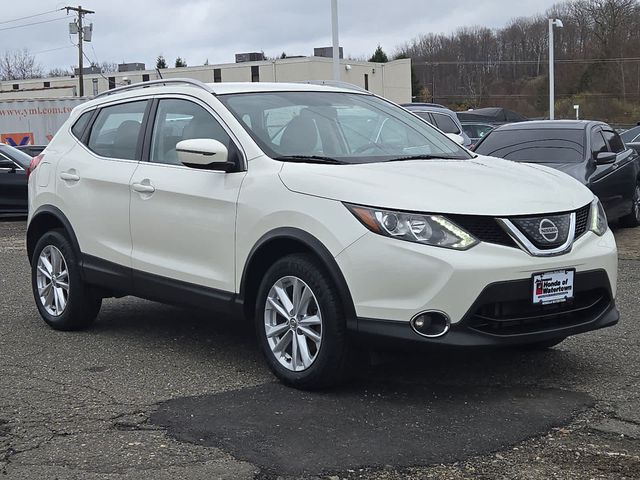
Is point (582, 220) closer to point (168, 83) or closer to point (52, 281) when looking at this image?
point (168, 83)

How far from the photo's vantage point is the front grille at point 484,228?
4719mm

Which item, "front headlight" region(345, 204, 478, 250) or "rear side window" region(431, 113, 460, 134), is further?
"rear side window" region(431, 113, 460, 134)

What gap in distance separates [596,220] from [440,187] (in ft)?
3.46

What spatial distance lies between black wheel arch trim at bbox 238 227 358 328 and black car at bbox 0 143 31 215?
505 inches

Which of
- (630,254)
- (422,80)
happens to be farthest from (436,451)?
(422,80)

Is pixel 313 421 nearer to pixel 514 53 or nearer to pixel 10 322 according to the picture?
pixel 10 322

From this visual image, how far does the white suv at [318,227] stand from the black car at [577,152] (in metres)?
5.15

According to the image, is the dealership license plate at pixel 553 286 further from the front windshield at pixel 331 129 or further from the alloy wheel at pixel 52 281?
the alloy wheel at pixel 52 281

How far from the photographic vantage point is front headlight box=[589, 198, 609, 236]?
532 cm

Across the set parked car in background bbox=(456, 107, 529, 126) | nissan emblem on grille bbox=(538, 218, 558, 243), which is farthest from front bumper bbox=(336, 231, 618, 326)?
parked car in background bbox=(456, 107, 529, 126)

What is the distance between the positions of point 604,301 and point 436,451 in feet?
5.25

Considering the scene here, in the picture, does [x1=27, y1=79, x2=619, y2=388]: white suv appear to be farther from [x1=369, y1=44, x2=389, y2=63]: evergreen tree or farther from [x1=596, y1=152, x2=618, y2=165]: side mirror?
[x1=369, y1=44, x2=389, y2=63]: evergreen tree

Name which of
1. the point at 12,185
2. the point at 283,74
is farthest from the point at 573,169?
the point at 283,74

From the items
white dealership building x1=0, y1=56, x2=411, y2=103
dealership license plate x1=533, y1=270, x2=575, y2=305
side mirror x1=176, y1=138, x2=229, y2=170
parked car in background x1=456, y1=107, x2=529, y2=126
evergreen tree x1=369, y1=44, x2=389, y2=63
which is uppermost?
evergreen tree x1=369, y1=44, x2=389, y2=63
